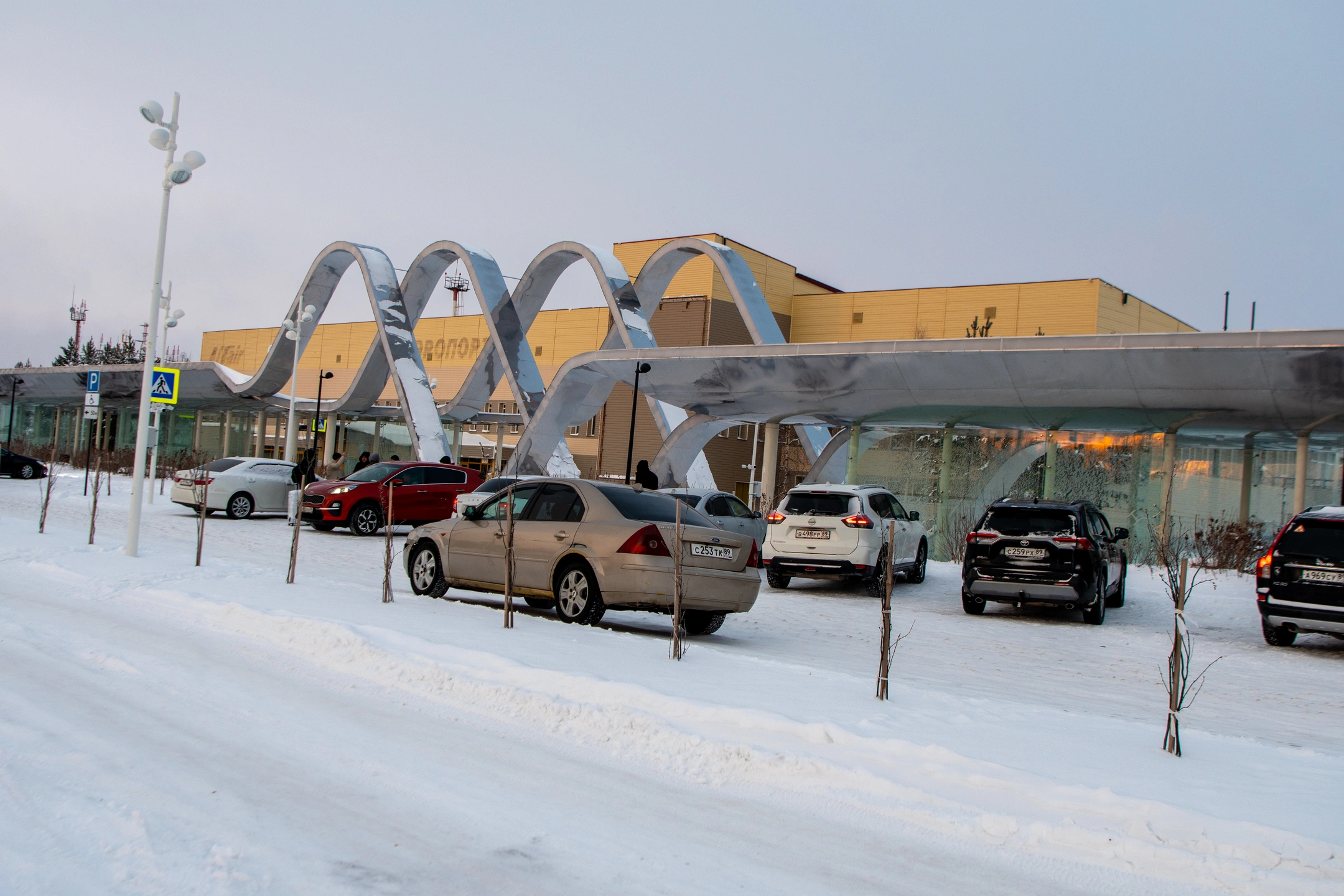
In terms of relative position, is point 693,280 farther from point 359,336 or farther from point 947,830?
point 947,830

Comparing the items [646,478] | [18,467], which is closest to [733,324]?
[18,467]

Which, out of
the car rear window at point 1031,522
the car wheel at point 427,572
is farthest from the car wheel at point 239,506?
the car rear window at point 1031,522

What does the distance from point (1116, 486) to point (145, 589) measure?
1855 centimetres

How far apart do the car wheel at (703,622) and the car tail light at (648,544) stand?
1.23m

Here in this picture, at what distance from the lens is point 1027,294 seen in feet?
148

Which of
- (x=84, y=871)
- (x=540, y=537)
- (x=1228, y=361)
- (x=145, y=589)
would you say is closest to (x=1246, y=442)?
(x=1228, y=361)

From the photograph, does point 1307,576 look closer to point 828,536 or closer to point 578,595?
point 828,536

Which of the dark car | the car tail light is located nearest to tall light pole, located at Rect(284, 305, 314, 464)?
the dark car

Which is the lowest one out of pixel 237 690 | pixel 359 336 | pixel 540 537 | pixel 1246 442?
pixel 237 690

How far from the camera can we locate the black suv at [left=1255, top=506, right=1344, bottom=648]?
38.1 ft

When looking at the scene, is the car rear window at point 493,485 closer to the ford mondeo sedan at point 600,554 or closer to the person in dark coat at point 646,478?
the person in dark coat at point 646,478

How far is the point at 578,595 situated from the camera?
1065 centimetres

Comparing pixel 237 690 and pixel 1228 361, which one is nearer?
pixel 237 690

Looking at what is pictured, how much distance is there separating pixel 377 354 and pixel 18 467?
1279cm
